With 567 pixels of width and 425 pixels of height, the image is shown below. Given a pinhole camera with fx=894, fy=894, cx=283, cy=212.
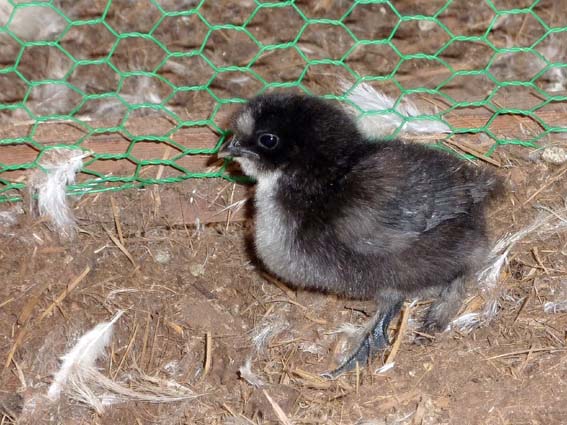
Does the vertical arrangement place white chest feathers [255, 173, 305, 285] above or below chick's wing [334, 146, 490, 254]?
below

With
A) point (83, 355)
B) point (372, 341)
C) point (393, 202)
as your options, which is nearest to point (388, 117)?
point (393, 202)

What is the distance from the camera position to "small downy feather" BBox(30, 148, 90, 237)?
11.1 ft

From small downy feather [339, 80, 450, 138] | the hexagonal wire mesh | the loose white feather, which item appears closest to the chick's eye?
the hexagonal wire mesh

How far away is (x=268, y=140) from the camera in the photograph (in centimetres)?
294

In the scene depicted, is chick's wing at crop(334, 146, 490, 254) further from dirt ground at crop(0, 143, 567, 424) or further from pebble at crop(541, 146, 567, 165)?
pebble at crop(541, 146, 567, 165)

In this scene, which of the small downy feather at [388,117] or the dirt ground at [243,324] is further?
the small downy feather at [388,117]

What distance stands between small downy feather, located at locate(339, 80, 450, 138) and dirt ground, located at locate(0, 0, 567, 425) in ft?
0.29

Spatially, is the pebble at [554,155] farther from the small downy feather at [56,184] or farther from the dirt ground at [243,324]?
the small downy feather at [56,184]

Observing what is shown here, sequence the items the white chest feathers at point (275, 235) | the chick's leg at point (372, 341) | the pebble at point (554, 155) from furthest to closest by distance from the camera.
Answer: the pebble at point (554, 155) < the chick's leg at point (372, 341) < the white chest feathers at point (275, 235)

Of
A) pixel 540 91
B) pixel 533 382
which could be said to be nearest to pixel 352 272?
pixel 533 382

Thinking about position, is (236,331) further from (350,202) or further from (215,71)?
(215,71)

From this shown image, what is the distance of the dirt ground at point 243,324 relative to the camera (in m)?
3.00

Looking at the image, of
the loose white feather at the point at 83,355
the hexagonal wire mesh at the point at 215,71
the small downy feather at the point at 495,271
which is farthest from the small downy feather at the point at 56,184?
the small downy feather at the point at 495,271

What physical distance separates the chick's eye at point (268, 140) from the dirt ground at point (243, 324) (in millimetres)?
614
